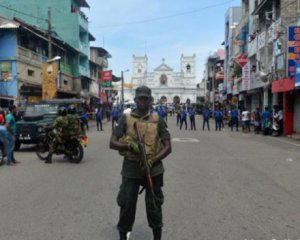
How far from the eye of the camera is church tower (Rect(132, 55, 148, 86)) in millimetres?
138500

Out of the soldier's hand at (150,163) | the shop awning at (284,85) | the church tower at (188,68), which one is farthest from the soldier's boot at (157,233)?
the church tower at (188,68)

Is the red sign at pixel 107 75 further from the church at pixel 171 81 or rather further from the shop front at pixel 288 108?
the church at pixel 171 81

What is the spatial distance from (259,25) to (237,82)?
35.8 feet

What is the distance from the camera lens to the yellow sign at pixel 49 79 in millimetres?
29094

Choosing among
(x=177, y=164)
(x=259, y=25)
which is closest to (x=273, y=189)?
(x=177, y=164)

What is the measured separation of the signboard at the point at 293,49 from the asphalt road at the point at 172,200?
436 inches

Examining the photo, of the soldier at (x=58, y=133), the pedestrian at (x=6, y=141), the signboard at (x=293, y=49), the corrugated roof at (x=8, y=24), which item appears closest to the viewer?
the pedestrian at (x=6, y=141)

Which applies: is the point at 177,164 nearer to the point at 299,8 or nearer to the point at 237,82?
the point at 299,8

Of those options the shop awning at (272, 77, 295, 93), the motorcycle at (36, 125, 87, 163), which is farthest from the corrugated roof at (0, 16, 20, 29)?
the motorcycle at (36, 125, 87, 163)

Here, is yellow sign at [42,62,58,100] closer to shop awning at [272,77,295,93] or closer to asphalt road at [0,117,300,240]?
shop awning at [272,77,295,93]

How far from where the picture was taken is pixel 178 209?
7.15 metres

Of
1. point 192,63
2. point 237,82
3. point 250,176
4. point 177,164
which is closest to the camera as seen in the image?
point 250,176

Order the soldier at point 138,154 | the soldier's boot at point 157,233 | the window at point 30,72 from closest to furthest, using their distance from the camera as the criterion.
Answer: the soldier at point 138,154 < the soldier's boot at point 157,233 < the window at point 30,72

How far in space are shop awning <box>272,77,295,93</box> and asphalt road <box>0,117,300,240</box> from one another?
35.3 feet
